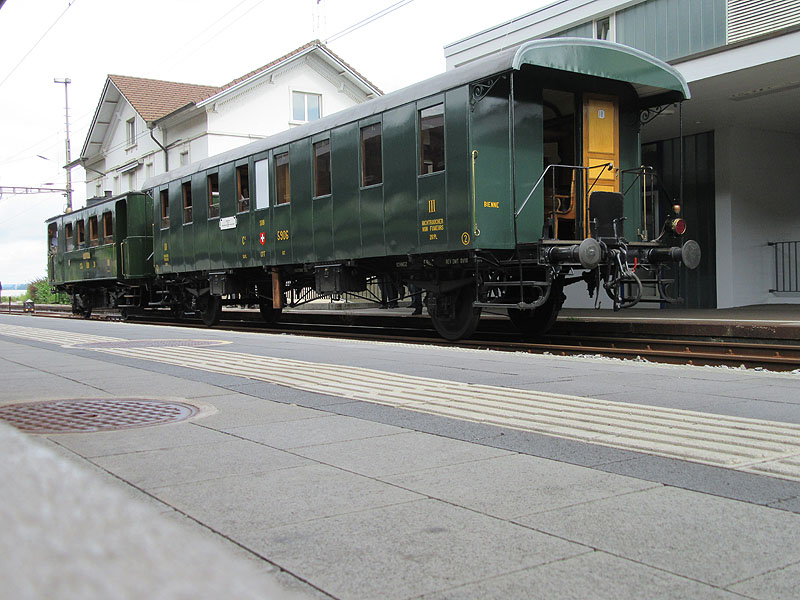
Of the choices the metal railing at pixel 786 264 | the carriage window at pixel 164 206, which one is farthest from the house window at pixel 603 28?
the carriage window at pixel 164 206

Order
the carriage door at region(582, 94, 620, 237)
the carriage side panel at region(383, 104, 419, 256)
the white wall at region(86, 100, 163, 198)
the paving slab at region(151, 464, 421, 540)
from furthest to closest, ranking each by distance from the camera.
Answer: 1. the white wall at region(86, 100, 163, 198)
2. the carriage side panel at region(383, 104, 419, 256)
3. the carriage door at region(582, 94, 620, 237)
4. the paving slab at region(151, 464, 421, 540)

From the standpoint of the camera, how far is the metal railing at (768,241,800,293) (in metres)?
19.4

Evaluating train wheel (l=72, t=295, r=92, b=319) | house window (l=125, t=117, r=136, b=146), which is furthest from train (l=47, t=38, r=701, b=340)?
house window (l=125, t=117, r=136, b=146)

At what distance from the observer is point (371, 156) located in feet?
42.9

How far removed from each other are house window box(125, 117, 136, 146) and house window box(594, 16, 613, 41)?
2939 centimetres

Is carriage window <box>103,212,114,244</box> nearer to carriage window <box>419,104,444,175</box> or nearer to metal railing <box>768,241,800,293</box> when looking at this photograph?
carriage window <box>419,104,444,175</box>

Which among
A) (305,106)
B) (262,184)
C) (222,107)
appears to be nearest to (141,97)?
(222,107)

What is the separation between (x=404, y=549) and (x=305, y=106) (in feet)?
117

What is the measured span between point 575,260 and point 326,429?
245 inches

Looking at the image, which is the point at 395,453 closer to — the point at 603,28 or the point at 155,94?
the point at 603,28

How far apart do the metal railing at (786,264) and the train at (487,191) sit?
763cm

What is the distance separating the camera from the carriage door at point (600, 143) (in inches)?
463

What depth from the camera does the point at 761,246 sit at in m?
19.3

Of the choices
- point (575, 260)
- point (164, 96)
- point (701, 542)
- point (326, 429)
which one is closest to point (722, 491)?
point (701, 542)
